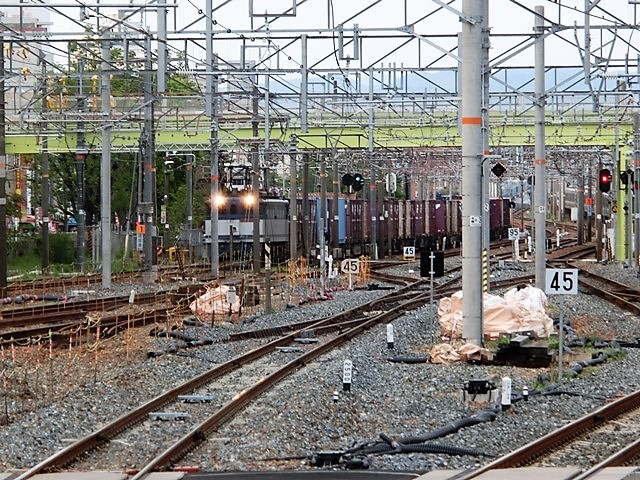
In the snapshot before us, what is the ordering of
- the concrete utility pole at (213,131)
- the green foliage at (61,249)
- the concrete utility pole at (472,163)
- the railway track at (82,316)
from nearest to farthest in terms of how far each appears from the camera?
1. the concrete utility pole at (472,163)
2. the concrete utility pole at (213,131)
3. the railway track at (82,316)
4. the green foliage at (61,249)

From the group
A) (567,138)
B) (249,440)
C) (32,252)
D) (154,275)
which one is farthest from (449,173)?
(249,440)

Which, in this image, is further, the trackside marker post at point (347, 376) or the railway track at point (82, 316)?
the railway track at point (82, 316)

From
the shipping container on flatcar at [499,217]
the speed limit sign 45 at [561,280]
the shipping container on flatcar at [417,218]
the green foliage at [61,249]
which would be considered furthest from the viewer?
the shipping container on flatcar at [499,217]

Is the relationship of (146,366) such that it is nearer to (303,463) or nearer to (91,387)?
(91,387)

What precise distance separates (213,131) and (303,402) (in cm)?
2240

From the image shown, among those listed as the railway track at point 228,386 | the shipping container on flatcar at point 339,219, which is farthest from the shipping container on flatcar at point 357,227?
the railway track at point 228,386

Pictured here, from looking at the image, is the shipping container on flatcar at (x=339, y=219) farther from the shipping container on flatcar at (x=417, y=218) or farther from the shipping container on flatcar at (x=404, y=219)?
the shipping container on flatcar at (x=417, y=218)

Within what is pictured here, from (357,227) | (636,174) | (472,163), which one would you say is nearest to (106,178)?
(472,163)

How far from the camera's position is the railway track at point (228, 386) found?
10.7 meters

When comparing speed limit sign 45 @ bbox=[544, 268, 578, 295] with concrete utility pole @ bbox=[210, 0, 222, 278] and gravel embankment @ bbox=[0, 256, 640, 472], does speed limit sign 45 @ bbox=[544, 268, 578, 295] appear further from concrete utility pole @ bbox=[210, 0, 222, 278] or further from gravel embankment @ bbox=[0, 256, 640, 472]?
concrete utility pole @ bbox=[210, 0, 222, 278]

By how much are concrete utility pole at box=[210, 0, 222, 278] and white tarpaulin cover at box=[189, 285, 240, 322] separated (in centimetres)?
358

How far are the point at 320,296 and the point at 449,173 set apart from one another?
49.7 m

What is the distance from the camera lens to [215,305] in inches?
1011

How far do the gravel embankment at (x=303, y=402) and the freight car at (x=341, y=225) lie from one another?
86.8ft
